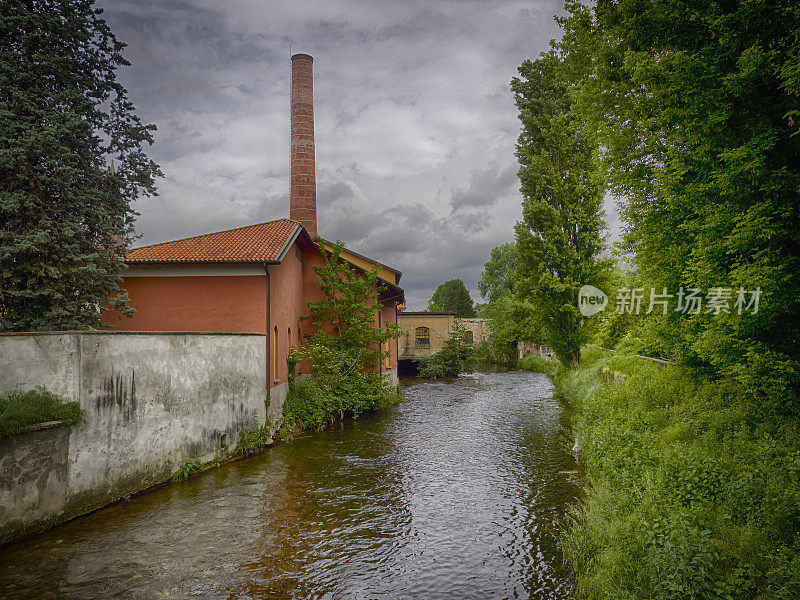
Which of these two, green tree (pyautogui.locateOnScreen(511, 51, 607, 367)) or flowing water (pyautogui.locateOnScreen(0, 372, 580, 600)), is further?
green tree (pyautogui.locateOnScreen(511, 51, 607, 367))

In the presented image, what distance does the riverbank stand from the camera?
161 inches

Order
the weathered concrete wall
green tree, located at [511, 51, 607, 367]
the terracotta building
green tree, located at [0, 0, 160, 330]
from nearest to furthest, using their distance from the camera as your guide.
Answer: the weathered concrete wall
green tree, located at [0, 0, 160, 330]
the terracotta building
green tree, located at [511, 51, 607, 367]

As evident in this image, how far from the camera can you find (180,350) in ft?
30.9

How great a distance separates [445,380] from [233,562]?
23.5 metres

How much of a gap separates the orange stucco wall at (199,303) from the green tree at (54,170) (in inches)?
100.0

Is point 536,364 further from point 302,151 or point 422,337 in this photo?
point 302,151

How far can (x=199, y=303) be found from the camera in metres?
13.1

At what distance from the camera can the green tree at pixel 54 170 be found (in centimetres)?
895

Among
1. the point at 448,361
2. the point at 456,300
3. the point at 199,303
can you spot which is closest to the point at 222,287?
the point at 199,303

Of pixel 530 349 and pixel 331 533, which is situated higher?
pixel 530 349

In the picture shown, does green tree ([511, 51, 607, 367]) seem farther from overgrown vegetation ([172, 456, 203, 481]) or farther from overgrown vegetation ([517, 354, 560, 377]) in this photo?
overgrown vegetation ([172, 456, 203, 481])

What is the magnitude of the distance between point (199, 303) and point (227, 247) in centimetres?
181

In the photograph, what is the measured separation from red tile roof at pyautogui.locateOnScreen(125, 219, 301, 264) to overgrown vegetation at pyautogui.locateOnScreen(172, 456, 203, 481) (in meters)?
5.09

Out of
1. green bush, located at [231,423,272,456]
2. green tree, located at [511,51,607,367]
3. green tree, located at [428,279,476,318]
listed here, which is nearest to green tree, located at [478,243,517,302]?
green tree, located at [428,279,476,318]
